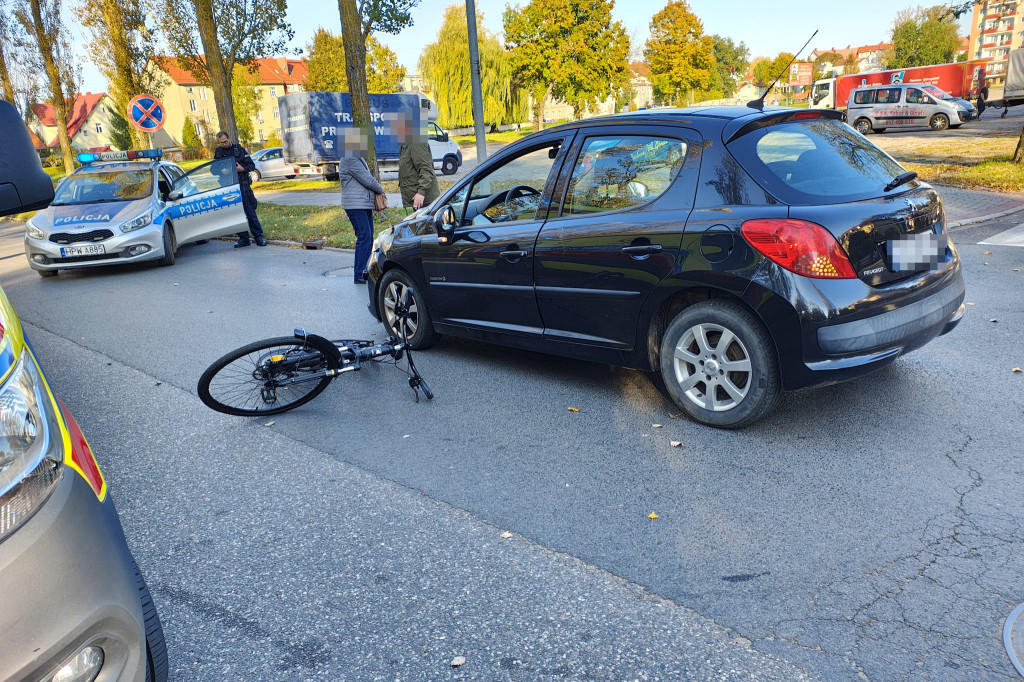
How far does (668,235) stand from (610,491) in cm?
143

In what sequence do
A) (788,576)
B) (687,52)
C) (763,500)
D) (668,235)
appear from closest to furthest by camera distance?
(788,576)
(763,500)
(668,235)
(687,52)

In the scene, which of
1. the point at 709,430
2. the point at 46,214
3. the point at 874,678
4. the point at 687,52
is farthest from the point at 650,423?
the point at 687,52

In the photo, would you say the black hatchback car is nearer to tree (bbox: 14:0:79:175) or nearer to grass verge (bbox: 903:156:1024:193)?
grass verge (bbox: 903:156:1024:193)

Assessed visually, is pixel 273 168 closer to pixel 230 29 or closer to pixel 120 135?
pixel 230 29

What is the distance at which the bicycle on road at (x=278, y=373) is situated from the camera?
4727 millimetres

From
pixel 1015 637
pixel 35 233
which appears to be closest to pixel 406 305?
pixel 1015 637

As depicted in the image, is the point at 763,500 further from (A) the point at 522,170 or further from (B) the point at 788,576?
(A) the point at 522,170

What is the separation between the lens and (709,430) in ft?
13.8

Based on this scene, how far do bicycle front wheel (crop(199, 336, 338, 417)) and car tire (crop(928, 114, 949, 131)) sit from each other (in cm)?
3095

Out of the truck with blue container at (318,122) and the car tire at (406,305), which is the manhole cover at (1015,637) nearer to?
the car tire at (406,305)

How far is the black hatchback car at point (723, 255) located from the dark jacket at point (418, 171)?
4.13 meters

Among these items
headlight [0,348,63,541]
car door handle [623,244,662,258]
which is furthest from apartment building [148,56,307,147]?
headlight [0,348,63,541]

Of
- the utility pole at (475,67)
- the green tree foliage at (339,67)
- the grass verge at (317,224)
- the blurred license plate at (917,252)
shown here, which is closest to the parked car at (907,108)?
the utility pole at (475,67)

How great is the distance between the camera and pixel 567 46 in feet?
168
